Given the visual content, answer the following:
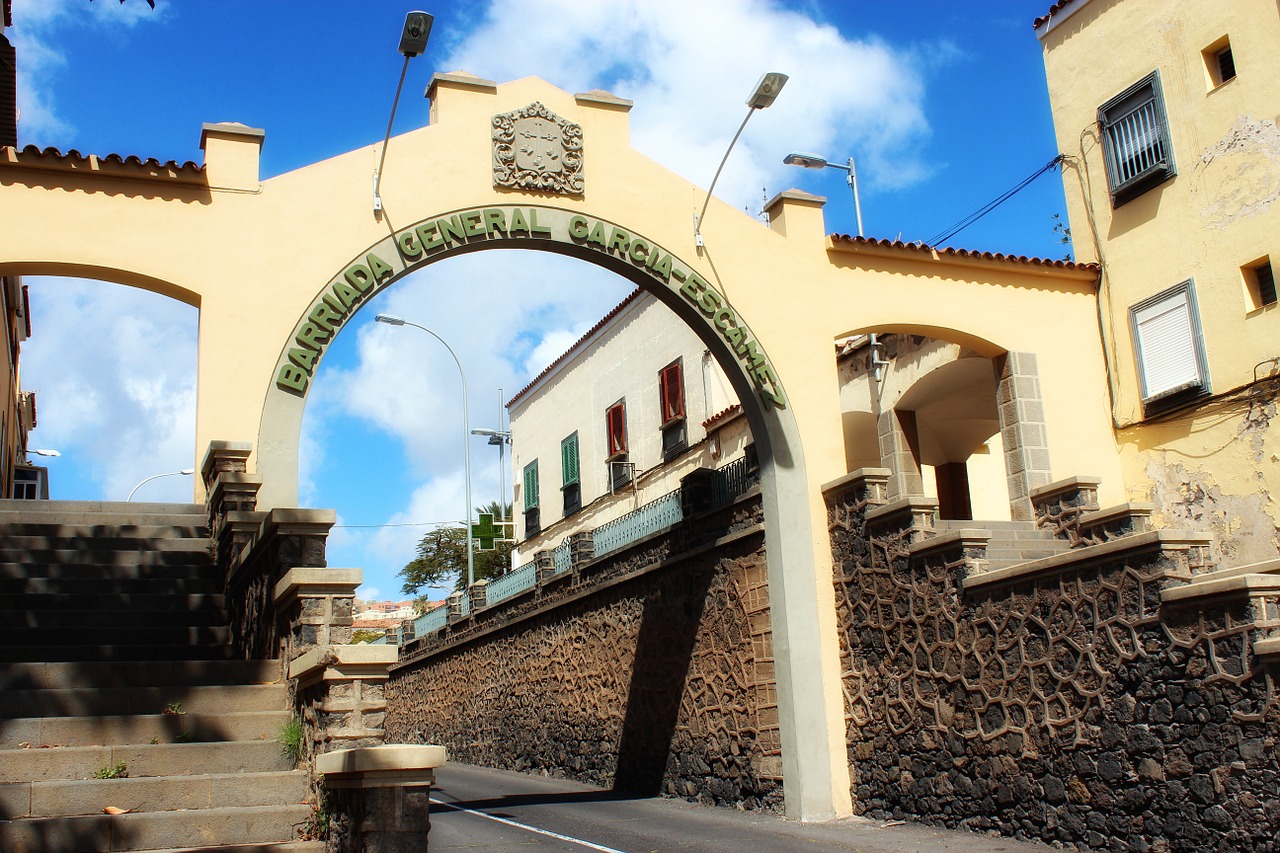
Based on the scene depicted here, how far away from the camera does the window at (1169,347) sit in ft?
43.2

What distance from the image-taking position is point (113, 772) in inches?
261

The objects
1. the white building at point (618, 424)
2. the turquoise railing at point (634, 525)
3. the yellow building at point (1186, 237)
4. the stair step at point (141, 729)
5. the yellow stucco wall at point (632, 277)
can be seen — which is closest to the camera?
the stair step at point (141, 729)

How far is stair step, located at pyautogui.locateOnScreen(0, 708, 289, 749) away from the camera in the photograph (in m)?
6.76

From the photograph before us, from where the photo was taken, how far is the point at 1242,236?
41.8 ft

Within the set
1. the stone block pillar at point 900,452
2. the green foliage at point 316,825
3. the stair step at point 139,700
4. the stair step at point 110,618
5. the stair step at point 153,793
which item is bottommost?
the green foliage at point 316,825

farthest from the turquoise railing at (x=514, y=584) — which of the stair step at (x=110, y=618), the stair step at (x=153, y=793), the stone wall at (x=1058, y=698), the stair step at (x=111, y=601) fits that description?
the stair step at (x=153, y=793)

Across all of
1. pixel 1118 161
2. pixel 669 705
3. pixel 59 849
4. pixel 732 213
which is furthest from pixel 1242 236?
pixel 59 849

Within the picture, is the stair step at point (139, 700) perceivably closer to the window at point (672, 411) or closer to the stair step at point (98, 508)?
the stair step at point (98, 508)

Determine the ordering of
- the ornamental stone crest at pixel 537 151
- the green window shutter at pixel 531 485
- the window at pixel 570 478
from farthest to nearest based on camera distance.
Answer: the green window shutter at pixel 531 485 < the window at pixel 570 478 < the ornamental stone crest at pixel 537 151

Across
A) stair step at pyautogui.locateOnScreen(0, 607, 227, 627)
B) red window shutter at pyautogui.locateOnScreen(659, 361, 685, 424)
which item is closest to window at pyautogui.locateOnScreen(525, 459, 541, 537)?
red window shutter at pyautogui.locateOnScreen(659, 361, 685, 424)

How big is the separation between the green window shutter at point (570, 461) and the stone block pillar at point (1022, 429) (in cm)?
1357

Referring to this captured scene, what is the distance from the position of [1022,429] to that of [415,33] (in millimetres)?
8107

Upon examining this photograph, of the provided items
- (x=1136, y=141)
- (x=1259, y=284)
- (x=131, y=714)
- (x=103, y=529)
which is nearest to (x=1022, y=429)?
(x=1259, y=284)

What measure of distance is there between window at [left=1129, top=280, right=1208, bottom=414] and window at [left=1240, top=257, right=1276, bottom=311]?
2.01ft
